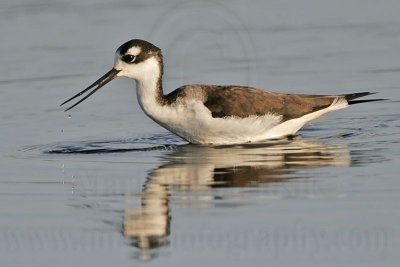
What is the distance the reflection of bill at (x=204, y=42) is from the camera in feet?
63.8

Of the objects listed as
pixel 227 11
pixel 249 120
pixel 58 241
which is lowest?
pixel 58 241

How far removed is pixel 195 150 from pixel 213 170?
1.79m

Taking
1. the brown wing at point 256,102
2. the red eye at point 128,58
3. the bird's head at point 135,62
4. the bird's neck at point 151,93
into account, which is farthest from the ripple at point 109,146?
the red eye at point 128,58

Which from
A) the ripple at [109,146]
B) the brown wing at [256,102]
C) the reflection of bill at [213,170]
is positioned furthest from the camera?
the brown wing at [256,102]

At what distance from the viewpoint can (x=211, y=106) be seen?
1595 cm

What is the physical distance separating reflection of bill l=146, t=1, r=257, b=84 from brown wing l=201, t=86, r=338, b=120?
2.41 meters

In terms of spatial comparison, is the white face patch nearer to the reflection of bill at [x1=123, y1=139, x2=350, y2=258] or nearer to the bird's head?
the bird's head

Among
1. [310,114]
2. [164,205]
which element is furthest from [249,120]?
[164,205]

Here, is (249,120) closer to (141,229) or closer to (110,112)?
(110,112)

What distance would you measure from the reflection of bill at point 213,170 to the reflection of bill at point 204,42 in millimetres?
3376

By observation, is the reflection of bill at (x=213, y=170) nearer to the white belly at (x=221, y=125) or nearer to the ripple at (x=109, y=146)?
the white belly at (x=221, y=125)

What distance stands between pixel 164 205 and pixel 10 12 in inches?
447

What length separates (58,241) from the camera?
443 inches

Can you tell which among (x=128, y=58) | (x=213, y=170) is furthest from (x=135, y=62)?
(x=213, y=170)
